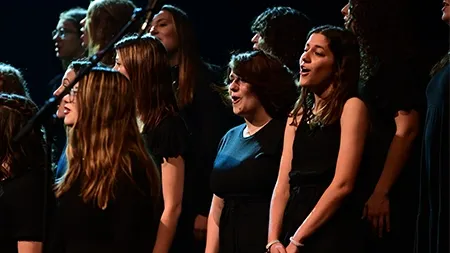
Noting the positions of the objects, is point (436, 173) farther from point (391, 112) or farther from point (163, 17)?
point (163, 17)

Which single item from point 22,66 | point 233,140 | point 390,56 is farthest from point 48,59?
point 390,56

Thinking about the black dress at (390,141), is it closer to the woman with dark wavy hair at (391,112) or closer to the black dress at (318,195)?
the woman with dark wavy hair at (391,112)

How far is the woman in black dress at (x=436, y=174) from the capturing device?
11.0 feet

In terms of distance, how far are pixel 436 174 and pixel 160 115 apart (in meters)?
1.19

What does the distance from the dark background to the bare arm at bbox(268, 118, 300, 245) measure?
0.71 meters

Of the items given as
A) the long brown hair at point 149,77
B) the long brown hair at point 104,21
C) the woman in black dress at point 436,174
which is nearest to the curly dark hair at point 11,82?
the long brown hair at point 104,21

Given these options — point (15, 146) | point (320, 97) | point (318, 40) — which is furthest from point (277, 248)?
point (15, 146)

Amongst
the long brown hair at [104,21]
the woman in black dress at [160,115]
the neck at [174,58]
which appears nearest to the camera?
the woman in black dress at [160,115]

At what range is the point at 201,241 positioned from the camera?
14.5 feet

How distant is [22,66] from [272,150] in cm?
275

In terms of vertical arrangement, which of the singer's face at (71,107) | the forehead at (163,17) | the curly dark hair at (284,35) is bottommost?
the singer's face at (71,107)

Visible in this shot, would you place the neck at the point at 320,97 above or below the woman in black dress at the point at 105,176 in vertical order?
above

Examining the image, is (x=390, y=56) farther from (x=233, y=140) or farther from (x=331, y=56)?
(x=233, y=140)

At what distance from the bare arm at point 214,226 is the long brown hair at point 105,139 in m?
0.67
